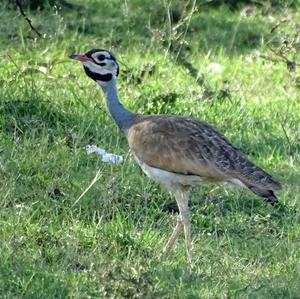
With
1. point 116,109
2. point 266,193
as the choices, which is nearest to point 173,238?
point 266,193

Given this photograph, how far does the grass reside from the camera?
18.2 feet

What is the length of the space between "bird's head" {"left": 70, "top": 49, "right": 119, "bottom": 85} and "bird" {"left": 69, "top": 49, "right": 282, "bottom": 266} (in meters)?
0.35

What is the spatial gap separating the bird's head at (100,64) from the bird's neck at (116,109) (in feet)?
0.17

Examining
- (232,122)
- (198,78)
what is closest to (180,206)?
(232,122)

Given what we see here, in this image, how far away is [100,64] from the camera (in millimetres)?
6441

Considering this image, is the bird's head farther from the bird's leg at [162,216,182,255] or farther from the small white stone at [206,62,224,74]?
the small white stone at [206,62,224,74]

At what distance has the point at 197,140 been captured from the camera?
601 cm

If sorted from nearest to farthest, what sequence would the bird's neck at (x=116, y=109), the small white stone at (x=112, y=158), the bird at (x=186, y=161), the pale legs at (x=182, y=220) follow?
the bird at (x=186, y=161) < the pale legs at (x=182, y=220) < the bird's neck at (x=116, y=109) < the small white stone at (x=112, y=158)

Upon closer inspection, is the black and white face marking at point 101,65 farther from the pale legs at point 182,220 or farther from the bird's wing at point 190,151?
the pale legs at point 182,220

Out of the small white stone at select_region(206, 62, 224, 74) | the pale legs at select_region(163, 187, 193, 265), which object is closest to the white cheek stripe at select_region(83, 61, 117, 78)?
the pale legs at select_region(163, 187, 193, 265)

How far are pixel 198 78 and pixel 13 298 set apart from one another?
354 cm

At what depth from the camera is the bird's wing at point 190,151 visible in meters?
5.82

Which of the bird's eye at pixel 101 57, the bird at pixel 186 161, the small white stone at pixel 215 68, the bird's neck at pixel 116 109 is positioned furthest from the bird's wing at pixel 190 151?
the small white stone at pixel 215 68

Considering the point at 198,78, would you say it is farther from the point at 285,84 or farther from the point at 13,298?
the point at 13,298
